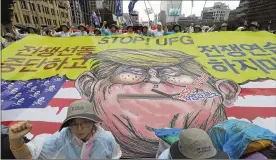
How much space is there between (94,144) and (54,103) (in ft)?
3.55

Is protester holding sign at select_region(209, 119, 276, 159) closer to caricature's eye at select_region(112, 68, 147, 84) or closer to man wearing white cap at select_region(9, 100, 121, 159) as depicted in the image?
man wearing white cap at select_region(9, 100, 121, 159)

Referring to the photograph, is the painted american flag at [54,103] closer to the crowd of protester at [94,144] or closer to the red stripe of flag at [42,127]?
the red stripe of flag at [42,127]

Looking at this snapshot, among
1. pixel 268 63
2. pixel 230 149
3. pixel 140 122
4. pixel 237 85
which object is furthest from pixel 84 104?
pixel 268 63

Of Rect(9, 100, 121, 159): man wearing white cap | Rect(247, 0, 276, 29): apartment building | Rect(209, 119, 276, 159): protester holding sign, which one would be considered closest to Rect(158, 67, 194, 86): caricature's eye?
Rect(209, 119, 276, 159): protester holding sign

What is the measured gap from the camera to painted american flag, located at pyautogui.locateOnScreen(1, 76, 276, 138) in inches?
78.8

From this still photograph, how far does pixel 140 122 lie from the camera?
79.8 inches

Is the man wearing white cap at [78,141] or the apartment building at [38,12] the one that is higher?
the apartment building at [38,12]

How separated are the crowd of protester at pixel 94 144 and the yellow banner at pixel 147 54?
1232 millimetres

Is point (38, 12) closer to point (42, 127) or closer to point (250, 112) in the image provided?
point (42, 127)

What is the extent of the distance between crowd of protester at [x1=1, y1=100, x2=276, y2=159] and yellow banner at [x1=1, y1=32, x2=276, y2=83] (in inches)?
48.5

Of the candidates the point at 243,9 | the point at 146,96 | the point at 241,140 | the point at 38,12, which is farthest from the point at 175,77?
the point at 243,9

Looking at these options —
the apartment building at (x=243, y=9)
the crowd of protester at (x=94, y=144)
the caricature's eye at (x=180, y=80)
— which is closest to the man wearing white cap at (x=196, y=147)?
the crowd of protester at (x=94, y=144)

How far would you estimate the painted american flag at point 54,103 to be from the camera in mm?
2002

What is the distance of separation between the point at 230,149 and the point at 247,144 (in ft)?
0.49
